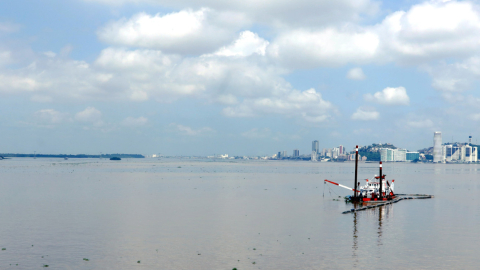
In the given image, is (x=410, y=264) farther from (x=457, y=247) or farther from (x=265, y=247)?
(x=265, y=247)

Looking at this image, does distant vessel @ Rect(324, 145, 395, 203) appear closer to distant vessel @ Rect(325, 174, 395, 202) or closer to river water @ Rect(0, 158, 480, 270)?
distant vessel @ Rect(325, 174, 395, 202)

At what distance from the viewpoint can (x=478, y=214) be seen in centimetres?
5569

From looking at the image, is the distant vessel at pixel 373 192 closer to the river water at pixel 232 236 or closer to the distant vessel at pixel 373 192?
the distant vessel at pixel 373 192

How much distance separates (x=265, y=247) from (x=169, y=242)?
7860 millimetres

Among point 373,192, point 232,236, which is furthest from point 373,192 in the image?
point 232,236

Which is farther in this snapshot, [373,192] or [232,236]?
[373,192]

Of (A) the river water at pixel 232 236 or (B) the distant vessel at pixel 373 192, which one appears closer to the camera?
(A) the river water at pixel 232 236

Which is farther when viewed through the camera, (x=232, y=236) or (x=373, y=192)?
(x=373, y=192)

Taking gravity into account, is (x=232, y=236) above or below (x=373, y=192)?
below

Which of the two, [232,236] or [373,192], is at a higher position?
[373,192]

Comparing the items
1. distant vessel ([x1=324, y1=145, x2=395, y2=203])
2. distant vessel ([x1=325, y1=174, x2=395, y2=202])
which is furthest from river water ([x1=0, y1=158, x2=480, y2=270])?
distant vessel ([x1=325, y1=174, x2=395, y2=202])

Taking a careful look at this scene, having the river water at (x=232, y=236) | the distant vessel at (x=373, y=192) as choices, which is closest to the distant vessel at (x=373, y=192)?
the distant vessel at (x=373, y=192)

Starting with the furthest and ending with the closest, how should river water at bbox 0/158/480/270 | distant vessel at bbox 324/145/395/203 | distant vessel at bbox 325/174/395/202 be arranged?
distant vessel at bbox 325/174/395/202, distant vessel at bbox 324/145/395/203, river water at bbox 0/158/480/270

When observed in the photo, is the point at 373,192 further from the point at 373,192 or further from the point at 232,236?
the point at 232,236
